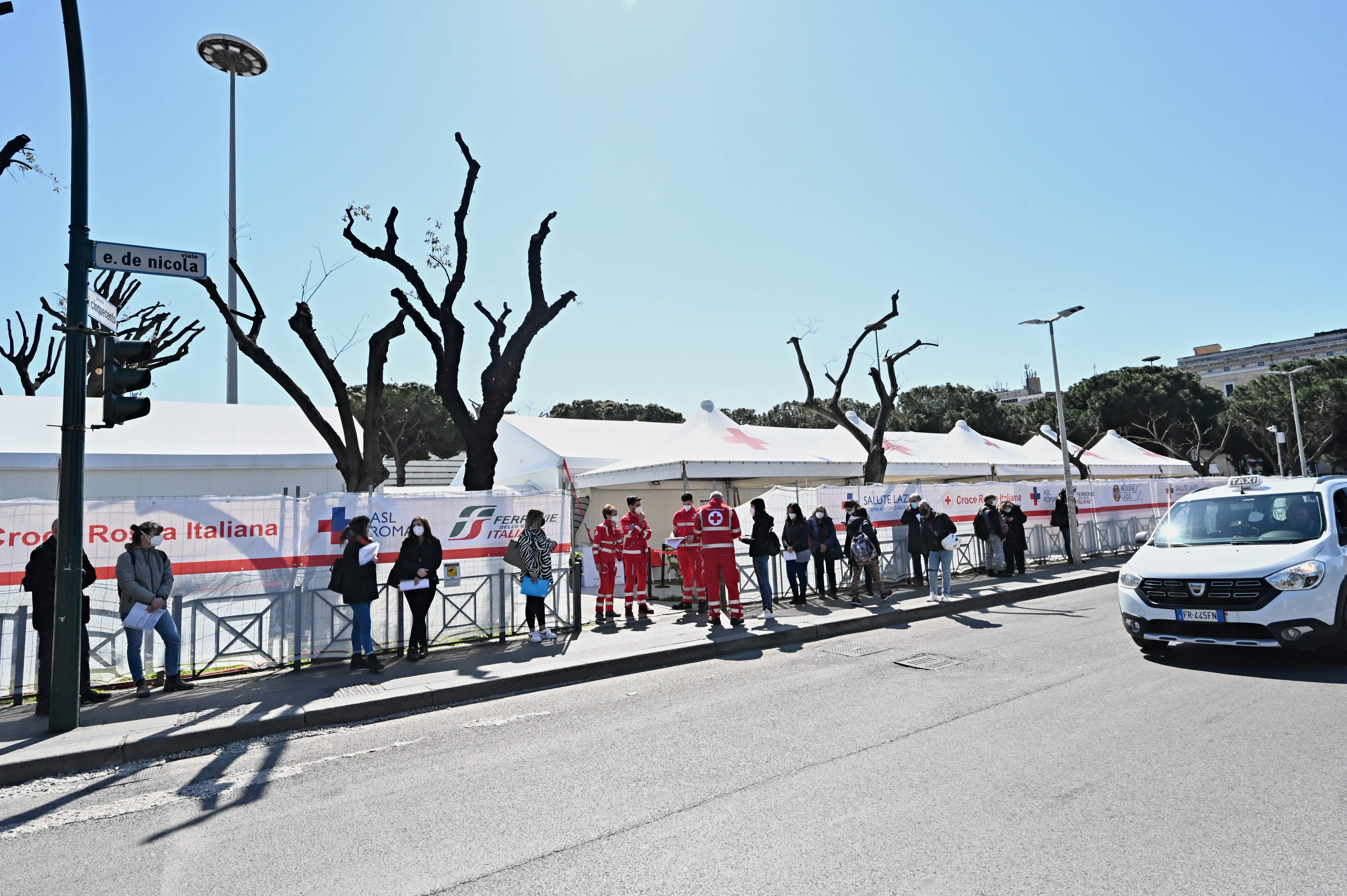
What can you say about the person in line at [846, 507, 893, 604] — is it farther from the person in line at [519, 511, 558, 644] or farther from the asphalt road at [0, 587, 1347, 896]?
the asphalt road at [0, 587, 1347, 896]

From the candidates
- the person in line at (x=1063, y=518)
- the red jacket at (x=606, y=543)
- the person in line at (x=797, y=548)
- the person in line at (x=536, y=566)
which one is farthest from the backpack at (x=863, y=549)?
the person in line at (x=1063, y=518)

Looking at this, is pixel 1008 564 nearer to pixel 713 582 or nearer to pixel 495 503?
pixel 713 582

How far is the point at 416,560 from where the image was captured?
901cm

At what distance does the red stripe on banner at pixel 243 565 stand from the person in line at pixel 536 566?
3.45 feet

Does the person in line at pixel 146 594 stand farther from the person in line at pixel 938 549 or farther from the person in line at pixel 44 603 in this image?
the person in line at pixel 938 549

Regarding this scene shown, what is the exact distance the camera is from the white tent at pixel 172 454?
16266mm

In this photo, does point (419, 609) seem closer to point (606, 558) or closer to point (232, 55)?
point (606, 558)

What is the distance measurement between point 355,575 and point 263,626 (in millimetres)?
1233

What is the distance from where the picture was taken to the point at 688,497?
1238cm

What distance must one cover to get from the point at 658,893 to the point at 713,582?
300 inches

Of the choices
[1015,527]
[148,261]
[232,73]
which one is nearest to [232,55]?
[232,73]

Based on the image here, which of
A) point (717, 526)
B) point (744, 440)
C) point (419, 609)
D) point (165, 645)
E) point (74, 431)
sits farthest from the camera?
point (744, 440)

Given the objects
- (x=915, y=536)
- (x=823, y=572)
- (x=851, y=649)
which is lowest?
(x=851, y=649)

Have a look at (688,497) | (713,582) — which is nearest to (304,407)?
(688,497)
